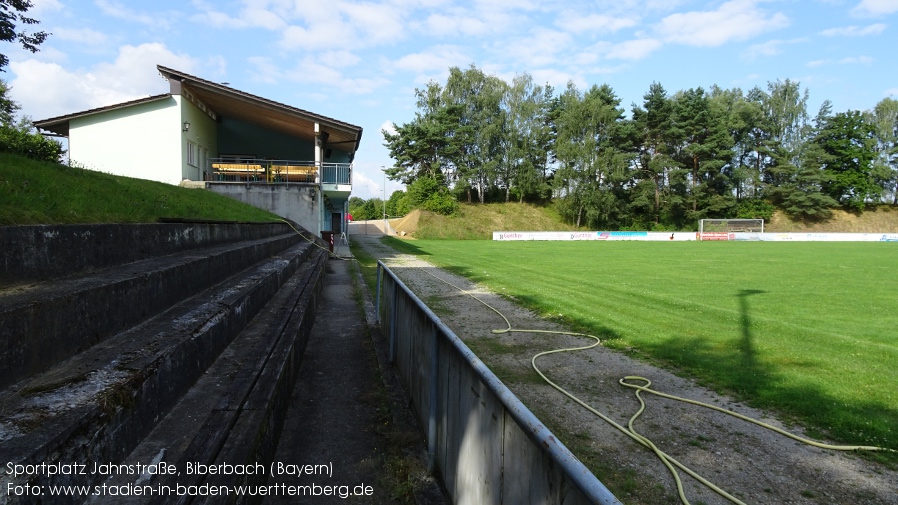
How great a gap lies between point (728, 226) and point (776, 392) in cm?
6543

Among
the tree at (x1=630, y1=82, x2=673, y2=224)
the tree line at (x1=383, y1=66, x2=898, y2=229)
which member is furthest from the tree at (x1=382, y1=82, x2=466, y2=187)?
the tree at (x1=630, y1=82, x2=673, y2=224)

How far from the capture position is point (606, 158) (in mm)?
61312

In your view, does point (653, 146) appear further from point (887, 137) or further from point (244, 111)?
point (244, 111)

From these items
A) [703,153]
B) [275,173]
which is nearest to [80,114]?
[275,173]

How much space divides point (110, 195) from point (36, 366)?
4.11 meters

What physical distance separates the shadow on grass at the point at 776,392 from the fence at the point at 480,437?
3.46 meters

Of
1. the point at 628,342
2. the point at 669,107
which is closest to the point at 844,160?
the point at 669,107

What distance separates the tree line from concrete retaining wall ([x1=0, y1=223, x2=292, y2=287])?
53999 mm

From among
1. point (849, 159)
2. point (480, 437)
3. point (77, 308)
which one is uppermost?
point (849, 159)

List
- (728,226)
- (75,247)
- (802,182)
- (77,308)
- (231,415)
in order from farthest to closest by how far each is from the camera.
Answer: (802,182) < (728,226) < (75,247) < (231,415) < (77,308)

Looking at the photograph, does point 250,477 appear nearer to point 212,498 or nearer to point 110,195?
point 212,498

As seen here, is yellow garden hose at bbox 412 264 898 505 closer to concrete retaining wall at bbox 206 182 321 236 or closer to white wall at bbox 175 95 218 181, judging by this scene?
concrete retaining wall at bbox 206 182 321 236

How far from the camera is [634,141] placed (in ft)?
218

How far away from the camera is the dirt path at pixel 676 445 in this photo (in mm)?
3541
